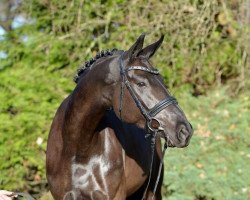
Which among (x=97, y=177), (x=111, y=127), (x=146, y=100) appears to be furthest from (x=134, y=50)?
(x=97, y=177)

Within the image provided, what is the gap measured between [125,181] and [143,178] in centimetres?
31

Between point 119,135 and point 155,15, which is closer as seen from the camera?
point 119,135

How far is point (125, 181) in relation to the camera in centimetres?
461

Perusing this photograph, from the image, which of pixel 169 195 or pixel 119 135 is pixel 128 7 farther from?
pixel 119 135

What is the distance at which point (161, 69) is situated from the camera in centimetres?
898

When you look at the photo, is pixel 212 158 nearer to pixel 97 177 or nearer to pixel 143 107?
pixel 97 177

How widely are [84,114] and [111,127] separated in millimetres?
320

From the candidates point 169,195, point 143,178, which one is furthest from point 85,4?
point 143,178

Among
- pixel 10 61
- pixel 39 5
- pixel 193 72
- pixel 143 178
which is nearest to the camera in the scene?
pixel 143 178

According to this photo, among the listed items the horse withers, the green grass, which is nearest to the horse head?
the horse withers

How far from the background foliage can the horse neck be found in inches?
120

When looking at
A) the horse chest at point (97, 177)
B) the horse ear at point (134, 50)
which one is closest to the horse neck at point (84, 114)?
the horse chest at point (97, 177)

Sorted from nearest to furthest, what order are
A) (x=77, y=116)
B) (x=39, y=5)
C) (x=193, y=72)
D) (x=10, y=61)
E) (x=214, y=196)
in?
(x=77, y=116) → (x=214, y=196) → (x=10, y=61) → (x=39, y=5) → (x=193, y=72)

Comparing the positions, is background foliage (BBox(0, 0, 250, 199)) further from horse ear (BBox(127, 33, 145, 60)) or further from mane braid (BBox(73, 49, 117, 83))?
horse ear (BBox(127, 33, 145, 60))
